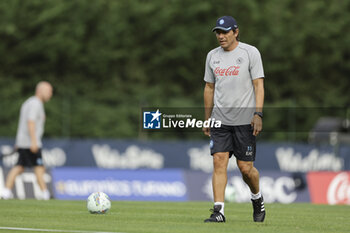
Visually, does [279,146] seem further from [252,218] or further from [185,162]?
[252,218]

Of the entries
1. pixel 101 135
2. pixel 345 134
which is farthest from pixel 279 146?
pixel 101 135

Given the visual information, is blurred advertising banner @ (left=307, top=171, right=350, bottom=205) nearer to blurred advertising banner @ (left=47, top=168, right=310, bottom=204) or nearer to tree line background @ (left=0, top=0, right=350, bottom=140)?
blurred advertising banner @ (left=47, top=168, right=310, bottom=204)

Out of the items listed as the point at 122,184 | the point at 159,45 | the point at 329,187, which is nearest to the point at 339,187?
the point at 329,187

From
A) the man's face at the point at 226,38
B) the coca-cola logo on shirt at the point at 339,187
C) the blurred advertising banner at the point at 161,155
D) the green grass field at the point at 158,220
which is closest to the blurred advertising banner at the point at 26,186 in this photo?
the green grass field at the point at 158,220

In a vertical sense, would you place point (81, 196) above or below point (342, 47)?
below

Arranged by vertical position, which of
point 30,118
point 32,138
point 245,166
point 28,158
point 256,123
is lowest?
point 245,166

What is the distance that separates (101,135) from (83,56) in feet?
31.2

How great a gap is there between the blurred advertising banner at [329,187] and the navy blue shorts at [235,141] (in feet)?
30.7

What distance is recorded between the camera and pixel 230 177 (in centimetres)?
1948

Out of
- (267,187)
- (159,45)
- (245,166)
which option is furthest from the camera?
(159,45)

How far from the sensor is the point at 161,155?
27516 millimetres

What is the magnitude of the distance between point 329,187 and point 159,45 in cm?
2343

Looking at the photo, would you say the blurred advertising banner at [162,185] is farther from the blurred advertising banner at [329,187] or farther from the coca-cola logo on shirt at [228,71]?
the coca-cola logo on shirt at [228,71]

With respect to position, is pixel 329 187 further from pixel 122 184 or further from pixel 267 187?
pixel 122 184
